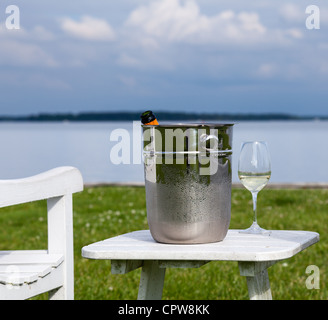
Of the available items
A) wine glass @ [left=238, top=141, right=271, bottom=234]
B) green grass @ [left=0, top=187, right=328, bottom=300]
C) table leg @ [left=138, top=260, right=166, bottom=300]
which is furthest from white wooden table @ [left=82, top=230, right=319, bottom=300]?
green grass @ [left=0, top=187, right=328, bottom=300]

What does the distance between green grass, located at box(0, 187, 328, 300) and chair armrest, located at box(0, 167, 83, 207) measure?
1.84 m

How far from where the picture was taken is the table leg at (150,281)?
2535 millimetres

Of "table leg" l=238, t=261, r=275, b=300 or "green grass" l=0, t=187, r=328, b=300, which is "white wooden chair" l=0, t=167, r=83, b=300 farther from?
"green grass" l=0, t=187, r=328, b=300

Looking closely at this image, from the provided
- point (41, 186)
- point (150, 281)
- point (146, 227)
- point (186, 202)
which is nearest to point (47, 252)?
point (41, 186)

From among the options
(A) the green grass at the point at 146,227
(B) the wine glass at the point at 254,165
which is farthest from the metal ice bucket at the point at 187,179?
(A) the green grass at the point at 146,227

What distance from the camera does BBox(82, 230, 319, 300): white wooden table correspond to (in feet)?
7.15

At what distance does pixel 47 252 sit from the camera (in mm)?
2850

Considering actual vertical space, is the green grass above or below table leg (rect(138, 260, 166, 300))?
below

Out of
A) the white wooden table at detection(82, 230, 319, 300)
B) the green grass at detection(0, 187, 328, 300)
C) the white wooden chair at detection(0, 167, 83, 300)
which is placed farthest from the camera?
the green grass at detection(0, 187, 328, 300)

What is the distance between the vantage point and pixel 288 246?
89.5 inches
